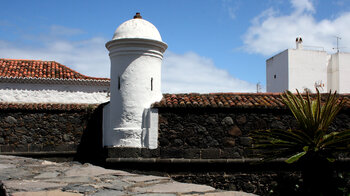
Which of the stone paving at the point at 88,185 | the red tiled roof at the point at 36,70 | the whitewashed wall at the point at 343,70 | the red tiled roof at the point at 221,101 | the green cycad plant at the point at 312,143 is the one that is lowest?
the stone paving at the point at 88,185

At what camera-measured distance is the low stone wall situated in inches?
432

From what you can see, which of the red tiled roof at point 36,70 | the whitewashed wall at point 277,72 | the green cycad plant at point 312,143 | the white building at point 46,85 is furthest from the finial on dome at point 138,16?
the whitewashed wall at point 277,72

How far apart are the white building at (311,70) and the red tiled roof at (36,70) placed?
522 inches

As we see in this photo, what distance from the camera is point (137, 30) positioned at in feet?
27.2

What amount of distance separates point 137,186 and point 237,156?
194 inches

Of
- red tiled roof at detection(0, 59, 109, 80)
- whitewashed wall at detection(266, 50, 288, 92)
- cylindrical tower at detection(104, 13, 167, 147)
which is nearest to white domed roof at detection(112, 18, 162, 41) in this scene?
cylindrical tower at detection(104, 13, 167, 147)

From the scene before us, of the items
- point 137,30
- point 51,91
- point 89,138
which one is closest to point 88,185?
point 137,30

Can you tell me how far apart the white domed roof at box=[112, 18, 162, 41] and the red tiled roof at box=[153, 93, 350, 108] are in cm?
147

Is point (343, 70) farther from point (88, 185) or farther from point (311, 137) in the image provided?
point (88, 185)

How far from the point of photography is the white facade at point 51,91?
14.2 meters

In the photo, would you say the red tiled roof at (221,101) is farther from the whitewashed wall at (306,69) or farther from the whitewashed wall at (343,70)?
the whitewashed wall at (343,70)

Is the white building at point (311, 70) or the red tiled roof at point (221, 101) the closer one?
the red tiled roof at point (221, 101)

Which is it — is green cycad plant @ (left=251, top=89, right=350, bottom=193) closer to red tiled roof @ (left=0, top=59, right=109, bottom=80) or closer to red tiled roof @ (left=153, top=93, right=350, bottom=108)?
red tiled roof @ (left=153, top=93, right=350, bottom=108)

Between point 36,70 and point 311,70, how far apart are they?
16.6 meters
